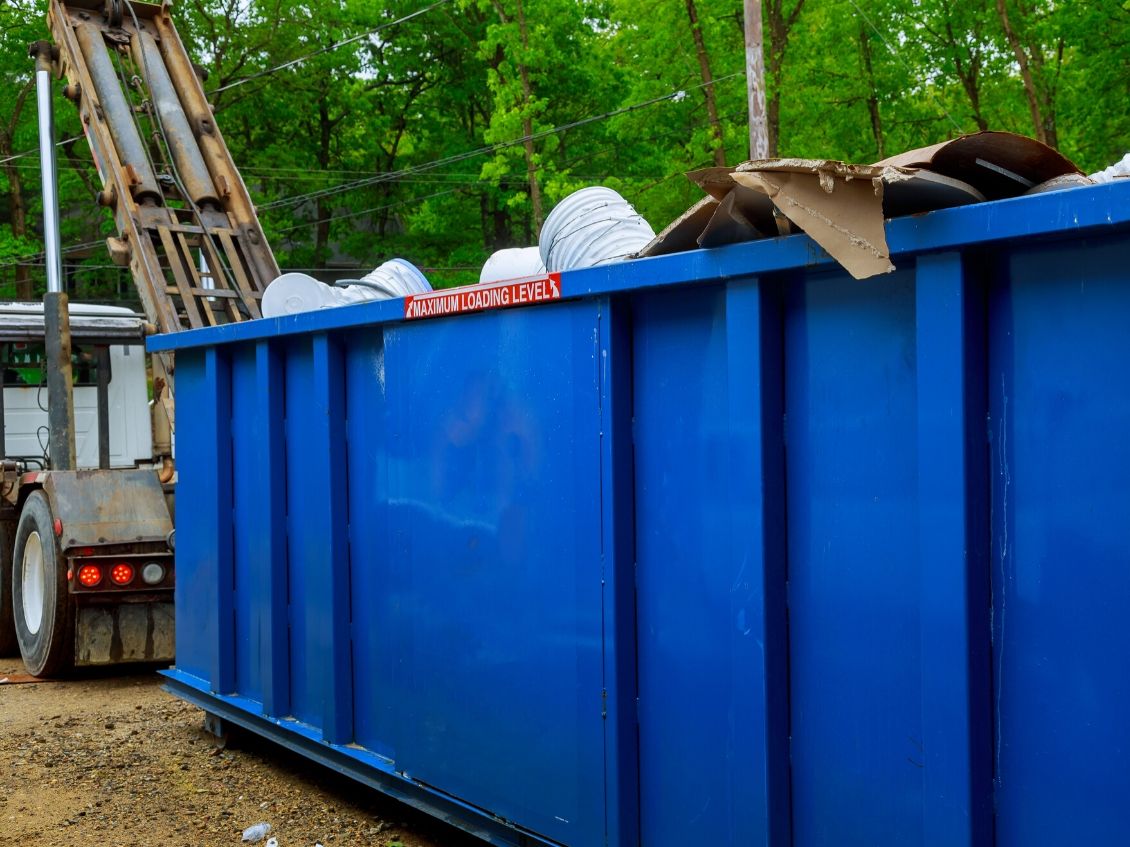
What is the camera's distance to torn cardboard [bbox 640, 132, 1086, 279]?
2912 mm

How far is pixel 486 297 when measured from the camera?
14.7 ft

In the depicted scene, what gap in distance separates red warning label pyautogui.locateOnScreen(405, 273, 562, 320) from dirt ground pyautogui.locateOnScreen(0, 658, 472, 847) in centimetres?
212

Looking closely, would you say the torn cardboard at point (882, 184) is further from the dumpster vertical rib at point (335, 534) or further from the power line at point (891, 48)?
the power line at point (891, 48)

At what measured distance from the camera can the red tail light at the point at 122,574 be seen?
8.40m

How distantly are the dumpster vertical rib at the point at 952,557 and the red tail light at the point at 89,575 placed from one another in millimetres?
6643

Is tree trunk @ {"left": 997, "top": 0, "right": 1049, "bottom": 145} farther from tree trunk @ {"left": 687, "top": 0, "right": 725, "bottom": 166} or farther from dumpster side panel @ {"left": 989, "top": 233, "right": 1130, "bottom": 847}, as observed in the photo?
dumpster side panel @ {"left": 989, "top": 233, "right": 1130, "bottom": 847}

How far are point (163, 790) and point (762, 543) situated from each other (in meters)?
3.87

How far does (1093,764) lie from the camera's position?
2.73 metres

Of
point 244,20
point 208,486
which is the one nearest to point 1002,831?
point 208,486

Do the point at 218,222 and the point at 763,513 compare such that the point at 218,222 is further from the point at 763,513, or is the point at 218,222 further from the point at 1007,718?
the point at 1007,718

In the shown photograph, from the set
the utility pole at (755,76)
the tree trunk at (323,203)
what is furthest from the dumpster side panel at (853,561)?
the tree trunk at (323,203)

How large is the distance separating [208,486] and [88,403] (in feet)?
15.5

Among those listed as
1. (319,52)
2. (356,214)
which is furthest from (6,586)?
(356,214)

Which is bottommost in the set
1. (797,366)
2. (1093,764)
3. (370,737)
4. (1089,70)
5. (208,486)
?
(370,737)
